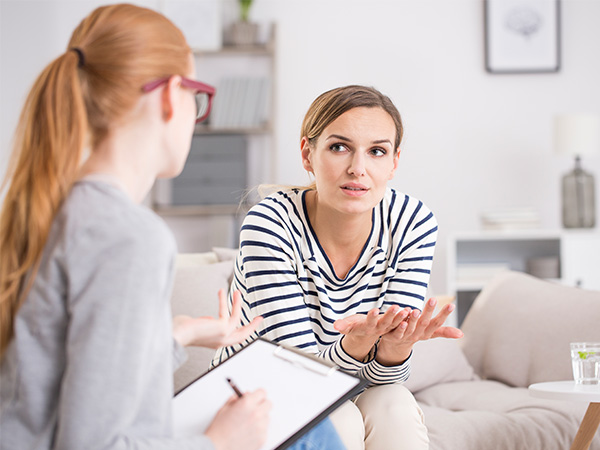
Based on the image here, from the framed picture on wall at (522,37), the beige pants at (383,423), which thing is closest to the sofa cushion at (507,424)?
the beige pants at (383,423)

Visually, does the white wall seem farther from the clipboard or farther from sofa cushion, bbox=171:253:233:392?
the clipboard

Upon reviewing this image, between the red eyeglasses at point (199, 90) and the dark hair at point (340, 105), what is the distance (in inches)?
20.4

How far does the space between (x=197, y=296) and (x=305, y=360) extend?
1.11m

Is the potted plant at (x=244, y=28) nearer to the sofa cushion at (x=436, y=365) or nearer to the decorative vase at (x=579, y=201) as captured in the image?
the decorative vase at (x=579, y=201)

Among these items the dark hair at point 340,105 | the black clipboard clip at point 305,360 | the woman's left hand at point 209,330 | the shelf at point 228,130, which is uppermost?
the shelf at point 228,130

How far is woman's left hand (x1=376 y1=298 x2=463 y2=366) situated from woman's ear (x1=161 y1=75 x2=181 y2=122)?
1.78 ft

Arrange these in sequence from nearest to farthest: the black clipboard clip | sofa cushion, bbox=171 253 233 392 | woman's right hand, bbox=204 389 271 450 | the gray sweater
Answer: the gray sweater < woman's right hand, bbox=204 389 271 450 < the black clipboard clip < sofa cushion, bbox=171 253 233 392

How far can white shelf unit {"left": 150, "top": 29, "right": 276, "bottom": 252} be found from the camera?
3.84 m

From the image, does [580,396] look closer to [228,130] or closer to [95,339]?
[95,339]

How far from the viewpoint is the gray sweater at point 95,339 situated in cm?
71

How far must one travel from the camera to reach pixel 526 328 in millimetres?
2104

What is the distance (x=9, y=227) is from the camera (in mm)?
809

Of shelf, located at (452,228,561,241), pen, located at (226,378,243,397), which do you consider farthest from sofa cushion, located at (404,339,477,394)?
shelf, located at (452,228,561,241)

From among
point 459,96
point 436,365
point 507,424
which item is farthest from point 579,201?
point 507,424
